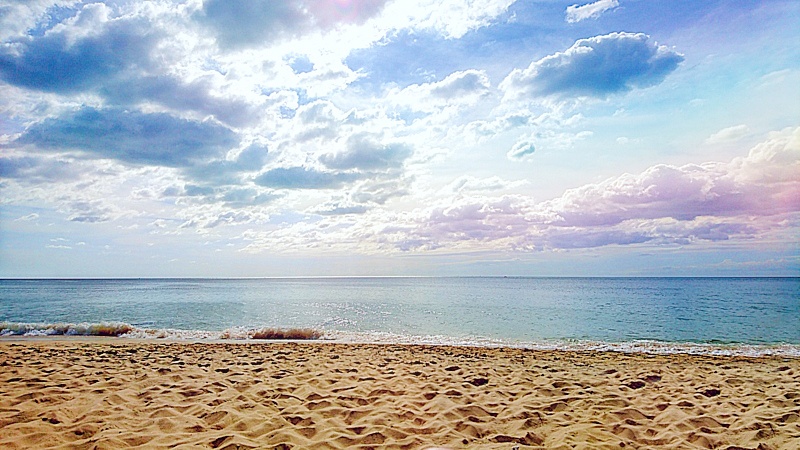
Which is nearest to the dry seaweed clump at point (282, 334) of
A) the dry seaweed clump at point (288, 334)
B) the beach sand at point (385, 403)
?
the dry seaweed clump at point (288, 334)

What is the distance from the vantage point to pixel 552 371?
354 inches

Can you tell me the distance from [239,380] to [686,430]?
280 inches

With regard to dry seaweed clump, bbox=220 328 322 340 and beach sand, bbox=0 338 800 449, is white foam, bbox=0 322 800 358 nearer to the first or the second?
dry seaweed clump, bbox=220 328 322 340

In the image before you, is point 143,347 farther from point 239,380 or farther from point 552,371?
point 552,371

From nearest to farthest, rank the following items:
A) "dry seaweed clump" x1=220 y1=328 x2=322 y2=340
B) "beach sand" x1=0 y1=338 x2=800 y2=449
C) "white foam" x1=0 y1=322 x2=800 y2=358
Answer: "beach sand" x1=0 y1=338 x2=800 y2=449 → "white foam" x1=0 y1=322 x2=800 y2=358 → "dry seaweed clump" x1=220 y1=328 x2=322 y2=340

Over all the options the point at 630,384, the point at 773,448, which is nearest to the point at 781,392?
the point at 630,384

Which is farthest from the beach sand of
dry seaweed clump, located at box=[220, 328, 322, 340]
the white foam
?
dry seaweed clump, located at box=[220, 328, 322, 340]

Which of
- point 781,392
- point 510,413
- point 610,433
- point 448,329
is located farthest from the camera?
point 448,329

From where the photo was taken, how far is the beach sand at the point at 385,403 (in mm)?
4961

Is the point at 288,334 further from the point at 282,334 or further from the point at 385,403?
the point at 385,403

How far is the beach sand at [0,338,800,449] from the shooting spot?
496 centimetres

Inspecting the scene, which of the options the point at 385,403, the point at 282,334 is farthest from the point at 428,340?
the point at 385,403

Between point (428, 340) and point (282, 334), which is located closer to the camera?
point (428, 340)

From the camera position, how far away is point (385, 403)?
625 centimetres
